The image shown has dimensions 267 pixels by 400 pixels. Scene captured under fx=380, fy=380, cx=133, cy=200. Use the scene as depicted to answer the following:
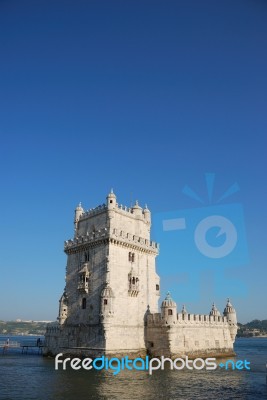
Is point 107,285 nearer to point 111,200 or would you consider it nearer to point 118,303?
point 118,303

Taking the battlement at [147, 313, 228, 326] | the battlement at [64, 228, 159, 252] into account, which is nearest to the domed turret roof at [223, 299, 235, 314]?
the battlement at [147, 313, 228, 326]

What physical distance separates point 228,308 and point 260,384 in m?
30.8

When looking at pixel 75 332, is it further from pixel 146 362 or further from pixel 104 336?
pixel 146 362

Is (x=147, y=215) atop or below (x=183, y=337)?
atop

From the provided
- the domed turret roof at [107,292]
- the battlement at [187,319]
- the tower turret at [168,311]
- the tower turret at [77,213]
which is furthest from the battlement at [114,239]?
the battlement at [187,319]

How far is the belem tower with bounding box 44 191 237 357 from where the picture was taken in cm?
5016

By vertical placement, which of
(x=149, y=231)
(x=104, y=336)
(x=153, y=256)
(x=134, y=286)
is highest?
(x=149, y=231)

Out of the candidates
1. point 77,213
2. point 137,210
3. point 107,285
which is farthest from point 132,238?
point 77,213

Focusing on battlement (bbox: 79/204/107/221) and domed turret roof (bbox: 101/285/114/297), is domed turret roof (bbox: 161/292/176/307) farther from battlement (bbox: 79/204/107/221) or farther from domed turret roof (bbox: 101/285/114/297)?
battlement (bbox: 79/204/107/221)

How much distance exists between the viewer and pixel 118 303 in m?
50.9

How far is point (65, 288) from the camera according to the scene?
57812 millimetres

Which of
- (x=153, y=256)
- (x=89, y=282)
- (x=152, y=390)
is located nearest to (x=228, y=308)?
(x=153, y=256)

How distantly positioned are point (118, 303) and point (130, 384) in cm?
1647

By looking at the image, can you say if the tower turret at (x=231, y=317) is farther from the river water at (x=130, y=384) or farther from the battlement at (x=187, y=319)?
the river water at (x=130, y=384)
